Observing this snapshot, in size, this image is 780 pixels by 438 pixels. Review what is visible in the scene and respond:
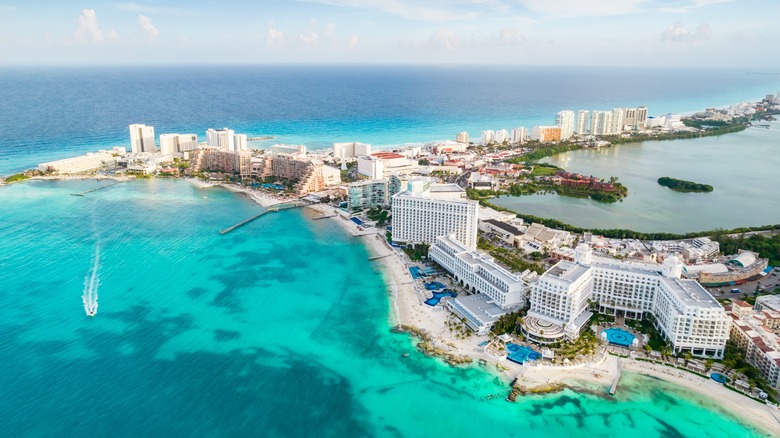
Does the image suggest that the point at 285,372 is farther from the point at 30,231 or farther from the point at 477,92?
the point at 477,92

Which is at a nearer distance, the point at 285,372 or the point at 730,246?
the point at 285,372

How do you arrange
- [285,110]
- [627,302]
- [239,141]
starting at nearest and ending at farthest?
[627,302] < [239,141] < [285,110]

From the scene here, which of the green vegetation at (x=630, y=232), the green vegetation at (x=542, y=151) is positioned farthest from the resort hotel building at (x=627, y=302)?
the green vegetation at (x=542, y=151)

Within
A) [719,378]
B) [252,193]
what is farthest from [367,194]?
[719,378]

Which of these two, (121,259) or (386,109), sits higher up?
(386,109)

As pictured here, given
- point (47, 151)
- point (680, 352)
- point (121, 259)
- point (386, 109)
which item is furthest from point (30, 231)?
point (386, 109)

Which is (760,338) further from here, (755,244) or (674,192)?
(674,192)

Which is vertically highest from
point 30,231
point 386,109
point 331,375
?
point 386,109
